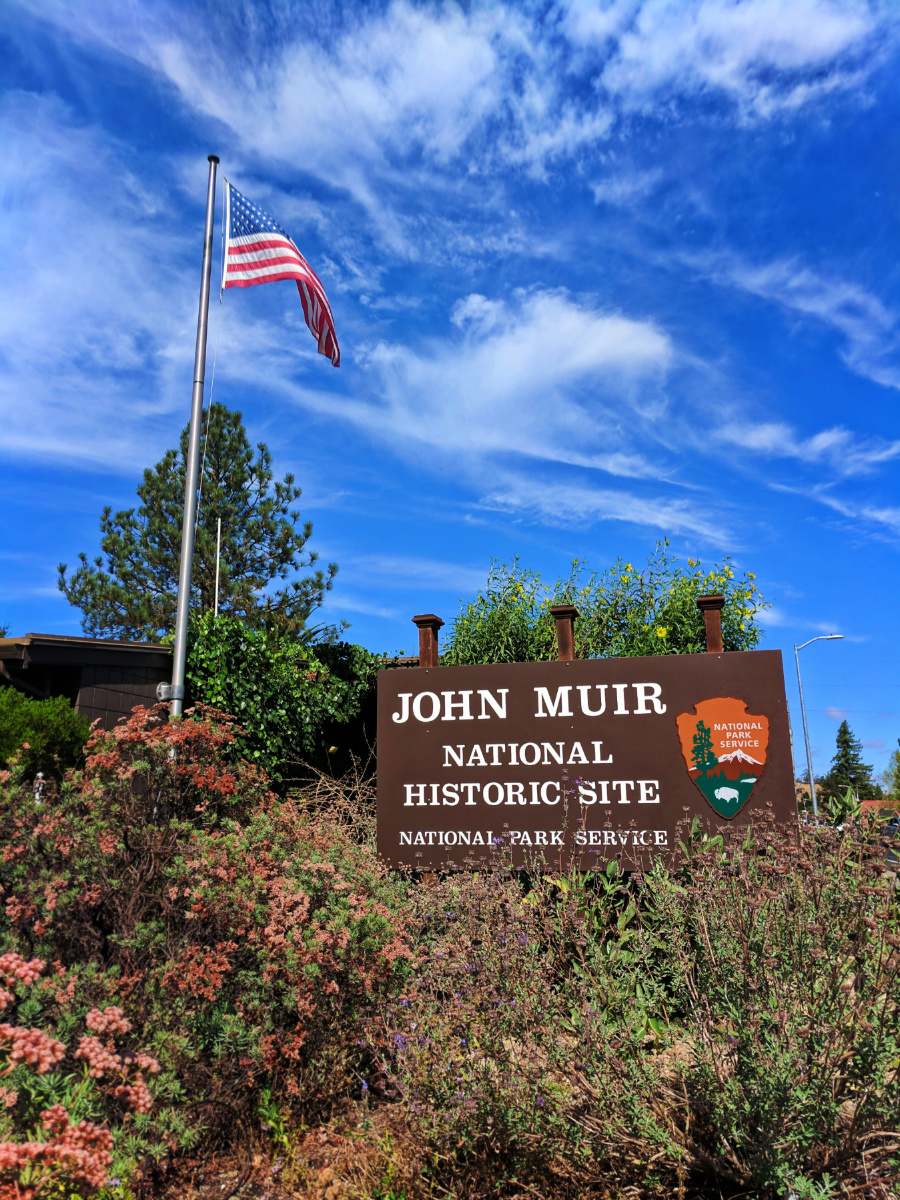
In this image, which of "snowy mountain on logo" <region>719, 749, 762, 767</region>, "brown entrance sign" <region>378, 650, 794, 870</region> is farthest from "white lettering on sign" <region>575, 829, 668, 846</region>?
"snowy mountain on logo" <region>719, 749, 762, 767</region>

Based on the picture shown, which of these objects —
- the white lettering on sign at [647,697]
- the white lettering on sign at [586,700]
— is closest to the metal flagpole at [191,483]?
the white lettering on sign at [586,700]

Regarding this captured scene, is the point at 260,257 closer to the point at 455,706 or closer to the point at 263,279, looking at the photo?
the point at 263,279

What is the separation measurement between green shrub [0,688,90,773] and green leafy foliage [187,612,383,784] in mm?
1907

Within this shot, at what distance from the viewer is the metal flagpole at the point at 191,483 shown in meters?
6.94

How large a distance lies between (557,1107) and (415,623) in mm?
4663

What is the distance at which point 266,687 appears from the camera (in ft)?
30.8

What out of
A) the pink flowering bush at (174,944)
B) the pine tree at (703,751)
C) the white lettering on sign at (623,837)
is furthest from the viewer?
the pine tree at (703,751)

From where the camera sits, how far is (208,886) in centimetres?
333

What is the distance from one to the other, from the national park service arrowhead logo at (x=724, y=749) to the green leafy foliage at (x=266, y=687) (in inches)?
193

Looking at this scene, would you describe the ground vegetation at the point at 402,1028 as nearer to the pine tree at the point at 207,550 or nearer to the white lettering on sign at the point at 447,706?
the white lettering on sign at the point at 447,706

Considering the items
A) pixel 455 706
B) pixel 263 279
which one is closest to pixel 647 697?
pixel 455 706

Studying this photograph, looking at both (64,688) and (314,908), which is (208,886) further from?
(64,688)

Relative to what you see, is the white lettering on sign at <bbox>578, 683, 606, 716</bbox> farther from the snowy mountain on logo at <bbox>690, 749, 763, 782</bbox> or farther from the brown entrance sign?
the snowy mountain on logo at <bbox>690, 749, 763, 782</bbox>

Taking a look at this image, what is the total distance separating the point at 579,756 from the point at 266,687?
4679 mm
